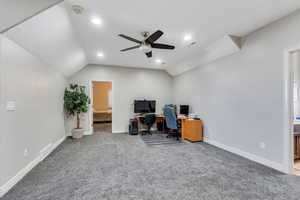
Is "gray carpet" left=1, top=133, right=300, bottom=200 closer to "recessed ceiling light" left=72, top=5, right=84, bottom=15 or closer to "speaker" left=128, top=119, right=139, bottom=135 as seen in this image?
"speaker" left=128, top=119, right=139, bottom=135

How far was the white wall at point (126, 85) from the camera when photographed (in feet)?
18.4

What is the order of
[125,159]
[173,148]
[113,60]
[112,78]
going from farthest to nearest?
[112,78], [113,60], [173,148], [125,159]

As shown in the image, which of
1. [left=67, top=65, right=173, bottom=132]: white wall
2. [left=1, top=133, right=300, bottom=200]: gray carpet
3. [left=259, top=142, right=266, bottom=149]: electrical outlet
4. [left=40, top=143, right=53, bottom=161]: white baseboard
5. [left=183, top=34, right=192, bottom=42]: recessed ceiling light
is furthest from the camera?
[left=67, top=65, right=173, bottom=132]: white wall

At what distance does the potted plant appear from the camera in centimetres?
479

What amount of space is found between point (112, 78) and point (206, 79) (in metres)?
3.56

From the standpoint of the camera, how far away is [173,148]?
3.83 metres

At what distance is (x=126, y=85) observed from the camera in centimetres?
601

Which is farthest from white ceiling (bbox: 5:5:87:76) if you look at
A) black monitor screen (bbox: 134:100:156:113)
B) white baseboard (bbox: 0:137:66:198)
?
black monitor screen (bbox: 134:100:156:113)

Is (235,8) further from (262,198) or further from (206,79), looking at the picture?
(262,198)

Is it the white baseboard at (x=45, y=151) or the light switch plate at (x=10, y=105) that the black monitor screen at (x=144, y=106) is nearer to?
the white baseboard at (x=45, y=151)

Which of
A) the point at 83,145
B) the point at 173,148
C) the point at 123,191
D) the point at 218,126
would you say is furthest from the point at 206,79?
the point at 83,145

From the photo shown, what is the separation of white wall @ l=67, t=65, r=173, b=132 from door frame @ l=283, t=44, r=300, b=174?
4387 millimetres

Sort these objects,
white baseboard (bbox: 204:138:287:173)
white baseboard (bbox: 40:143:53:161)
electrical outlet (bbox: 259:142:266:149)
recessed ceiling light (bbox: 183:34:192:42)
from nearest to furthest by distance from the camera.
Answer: white baseboard (bbox: 204:138:287:173)
electrical outlet (bbox: 259:142:266:149)
white baseboard (bbox: 40:143:53:161)
recessed ceiling light (bbox: 183:34:192:42)

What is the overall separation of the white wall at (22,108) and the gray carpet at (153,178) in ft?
1.16
